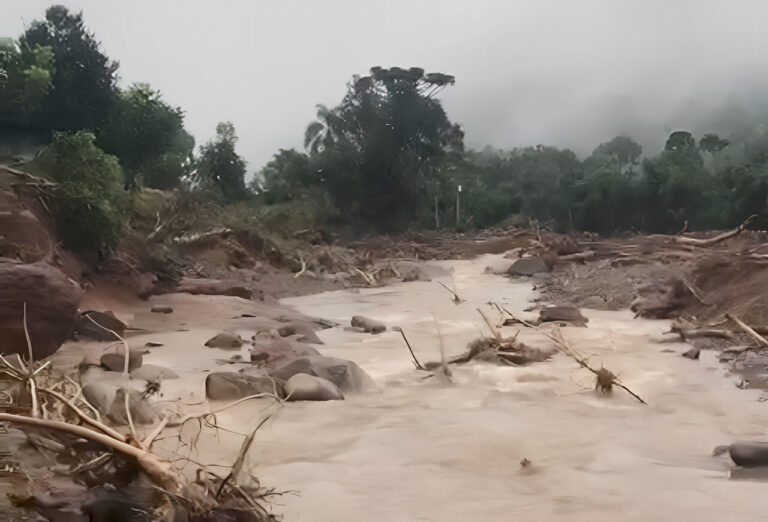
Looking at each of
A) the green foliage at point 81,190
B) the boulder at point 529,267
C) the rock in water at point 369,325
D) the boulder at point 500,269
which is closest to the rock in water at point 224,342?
the rock in water at point 369,325

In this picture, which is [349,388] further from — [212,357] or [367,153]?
[367,153]

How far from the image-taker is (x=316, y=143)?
1670 inches

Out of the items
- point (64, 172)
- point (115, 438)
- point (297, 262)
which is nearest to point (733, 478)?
point (115, 438)

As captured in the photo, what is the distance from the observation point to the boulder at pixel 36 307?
5.75 metres

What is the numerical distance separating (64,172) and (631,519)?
9.79 meters

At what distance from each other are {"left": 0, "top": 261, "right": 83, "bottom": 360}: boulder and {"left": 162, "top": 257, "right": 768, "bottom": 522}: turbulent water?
2.37m

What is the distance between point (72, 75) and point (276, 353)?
15.3 m

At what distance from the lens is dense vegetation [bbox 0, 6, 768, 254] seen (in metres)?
18.8

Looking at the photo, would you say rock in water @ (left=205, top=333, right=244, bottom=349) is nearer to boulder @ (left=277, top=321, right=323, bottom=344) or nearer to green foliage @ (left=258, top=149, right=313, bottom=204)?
boulder @ (left=277, top=321, right=323, bottom=344)

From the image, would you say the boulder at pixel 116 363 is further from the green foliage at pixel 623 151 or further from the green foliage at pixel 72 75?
the green foliage at pixel 623 151

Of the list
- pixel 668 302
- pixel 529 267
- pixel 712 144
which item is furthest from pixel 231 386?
pixel 712 144

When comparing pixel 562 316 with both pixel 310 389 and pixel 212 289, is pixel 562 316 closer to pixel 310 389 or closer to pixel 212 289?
pixel 310 389

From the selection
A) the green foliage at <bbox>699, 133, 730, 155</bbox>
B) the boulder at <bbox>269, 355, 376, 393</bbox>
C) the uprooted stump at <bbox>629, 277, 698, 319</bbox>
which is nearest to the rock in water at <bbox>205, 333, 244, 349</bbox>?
the boulder at <bbox>269, 355, 376, 393</bbox>

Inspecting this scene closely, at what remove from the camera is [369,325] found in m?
9.42
